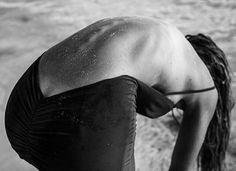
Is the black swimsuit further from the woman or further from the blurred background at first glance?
the blurred background

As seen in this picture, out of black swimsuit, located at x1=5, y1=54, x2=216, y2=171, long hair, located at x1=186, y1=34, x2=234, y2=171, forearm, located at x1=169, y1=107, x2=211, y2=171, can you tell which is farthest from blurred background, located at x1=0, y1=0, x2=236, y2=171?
black swimsuit, located at x1=5, y1=54, x2=216, y2=171

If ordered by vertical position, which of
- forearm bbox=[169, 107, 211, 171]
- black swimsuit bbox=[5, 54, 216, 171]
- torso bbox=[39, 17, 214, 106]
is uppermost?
torso bbox=[39, 17, 214, 106]

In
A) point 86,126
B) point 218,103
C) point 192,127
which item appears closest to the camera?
point 86,126

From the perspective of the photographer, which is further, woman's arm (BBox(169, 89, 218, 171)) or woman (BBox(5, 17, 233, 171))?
woman's arm (BBox(169, 89, 218, 171))

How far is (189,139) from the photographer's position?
1.67m

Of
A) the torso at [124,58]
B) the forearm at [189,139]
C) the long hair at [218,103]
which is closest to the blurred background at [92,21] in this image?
the long hair at [218,103]

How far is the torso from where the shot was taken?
4.16 feet

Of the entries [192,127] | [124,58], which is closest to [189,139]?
[192,127]

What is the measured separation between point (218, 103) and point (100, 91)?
0.72 meters

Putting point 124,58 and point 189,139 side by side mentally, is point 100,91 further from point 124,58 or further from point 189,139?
point 189,139

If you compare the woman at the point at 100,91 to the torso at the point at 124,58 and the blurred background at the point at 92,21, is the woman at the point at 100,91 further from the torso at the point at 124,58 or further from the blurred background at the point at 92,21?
the blurred background at the point at 92,21

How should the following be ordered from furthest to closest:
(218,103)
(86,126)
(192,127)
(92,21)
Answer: (92,21) < (218,103) < (192,127) < (86,126)

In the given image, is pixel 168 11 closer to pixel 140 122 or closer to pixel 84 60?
pixel 140 122

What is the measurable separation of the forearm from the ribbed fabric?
0.42m
